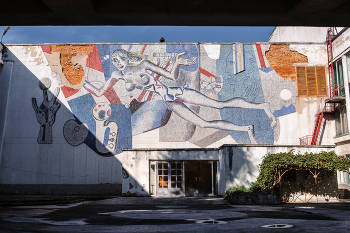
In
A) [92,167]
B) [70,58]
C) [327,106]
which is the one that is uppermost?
[70,58]

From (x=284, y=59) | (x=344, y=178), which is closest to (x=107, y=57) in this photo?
(x=284, y=59)

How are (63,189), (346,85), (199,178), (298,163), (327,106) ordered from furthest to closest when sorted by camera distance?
(327,106), (63,189), (346,85), (199,178), (298,163)

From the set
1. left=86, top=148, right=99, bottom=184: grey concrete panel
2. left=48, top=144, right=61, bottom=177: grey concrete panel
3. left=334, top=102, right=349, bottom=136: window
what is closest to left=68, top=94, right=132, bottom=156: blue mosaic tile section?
left=86, top=148, right=99, bottom=184: grey concrete panel

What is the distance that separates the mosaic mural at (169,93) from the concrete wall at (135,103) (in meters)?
0.06

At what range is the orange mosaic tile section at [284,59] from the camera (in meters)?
20.7

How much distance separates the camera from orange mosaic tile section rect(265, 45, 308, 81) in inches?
814

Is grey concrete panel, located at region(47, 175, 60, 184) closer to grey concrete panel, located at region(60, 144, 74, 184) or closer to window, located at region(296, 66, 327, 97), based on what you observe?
grey concrete panel, located at region(60, 144, 74, 184)

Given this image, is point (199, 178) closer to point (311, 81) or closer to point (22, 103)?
point (311, 81)

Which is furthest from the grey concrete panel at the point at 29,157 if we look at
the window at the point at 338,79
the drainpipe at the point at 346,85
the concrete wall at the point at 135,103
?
the window at the point at 338,79

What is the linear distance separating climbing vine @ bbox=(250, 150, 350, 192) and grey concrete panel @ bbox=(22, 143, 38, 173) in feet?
43.8

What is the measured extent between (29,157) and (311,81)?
18.0 metres
